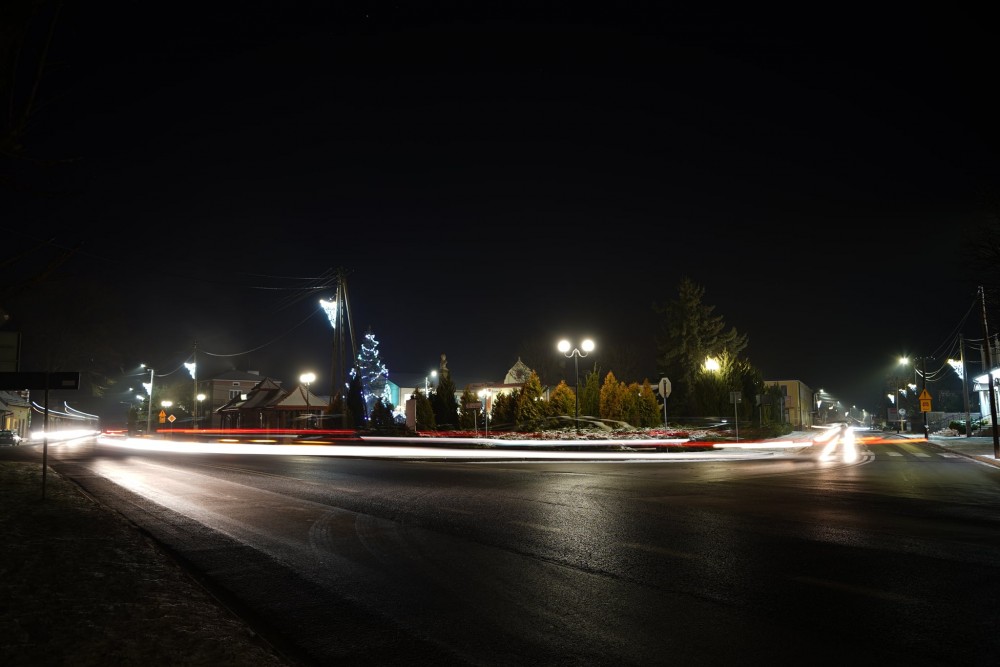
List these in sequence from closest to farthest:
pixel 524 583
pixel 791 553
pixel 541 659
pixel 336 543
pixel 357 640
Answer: pixel 541 659 → pixel 357 640 → pixel 524 583 → pixel 791 553 → pixel 336 543

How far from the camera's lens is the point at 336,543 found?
8.62m

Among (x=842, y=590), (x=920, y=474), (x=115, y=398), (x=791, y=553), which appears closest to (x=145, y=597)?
(x=842, y=590)

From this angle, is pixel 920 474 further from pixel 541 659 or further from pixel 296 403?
pixel 296 403

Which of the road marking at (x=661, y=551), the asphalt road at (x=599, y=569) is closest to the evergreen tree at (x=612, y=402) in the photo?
the asphalt road at (x=599, y=569)

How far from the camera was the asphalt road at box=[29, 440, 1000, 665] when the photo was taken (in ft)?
15.6

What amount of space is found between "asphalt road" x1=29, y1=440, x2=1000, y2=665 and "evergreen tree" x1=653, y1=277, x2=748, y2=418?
50.2 m

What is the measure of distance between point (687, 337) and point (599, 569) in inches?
2395

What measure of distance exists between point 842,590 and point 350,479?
13.5 metres

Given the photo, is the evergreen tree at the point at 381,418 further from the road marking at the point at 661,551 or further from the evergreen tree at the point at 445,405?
the road marking at the point at 661,551

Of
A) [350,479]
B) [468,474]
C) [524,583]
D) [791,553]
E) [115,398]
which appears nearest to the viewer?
[524,583]

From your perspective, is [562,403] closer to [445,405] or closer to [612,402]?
[612,402]

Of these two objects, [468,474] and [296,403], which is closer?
[468,474]

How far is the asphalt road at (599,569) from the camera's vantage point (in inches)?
188

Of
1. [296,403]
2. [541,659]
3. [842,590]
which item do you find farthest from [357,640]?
[296,403]
